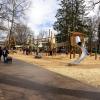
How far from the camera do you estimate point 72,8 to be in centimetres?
8706

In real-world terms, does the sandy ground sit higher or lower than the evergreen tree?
lower

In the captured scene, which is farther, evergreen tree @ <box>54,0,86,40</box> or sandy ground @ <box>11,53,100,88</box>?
evergreen tree @ <box>54,0,86,40</box>

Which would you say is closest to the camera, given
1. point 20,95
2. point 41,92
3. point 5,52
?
point 20,95

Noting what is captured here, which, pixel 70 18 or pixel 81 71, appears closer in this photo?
pixel 81 71

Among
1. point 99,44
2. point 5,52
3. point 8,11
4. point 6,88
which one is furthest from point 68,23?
point 6,88

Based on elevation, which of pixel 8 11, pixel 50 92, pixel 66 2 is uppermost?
pixel 66 2

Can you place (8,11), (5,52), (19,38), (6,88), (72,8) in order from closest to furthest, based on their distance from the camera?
(6,88) → (5,52) → (8,11) → (72,8) → (19,38)

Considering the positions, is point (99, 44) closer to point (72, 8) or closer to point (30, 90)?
point (72, 8)

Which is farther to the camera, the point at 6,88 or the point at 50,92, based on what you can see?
the point at 6,88

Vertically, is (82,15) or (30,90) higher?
(82,15)

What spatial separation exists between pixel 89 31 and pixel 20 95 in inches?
3318

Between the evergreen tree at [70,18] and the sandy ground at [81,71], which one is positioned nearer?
the sandy ground at [81,71]

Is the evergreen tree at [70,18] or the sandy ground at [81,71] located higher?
the evergreen tree at [70,18]

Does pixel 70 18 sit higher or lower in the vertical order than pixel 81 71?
higher
